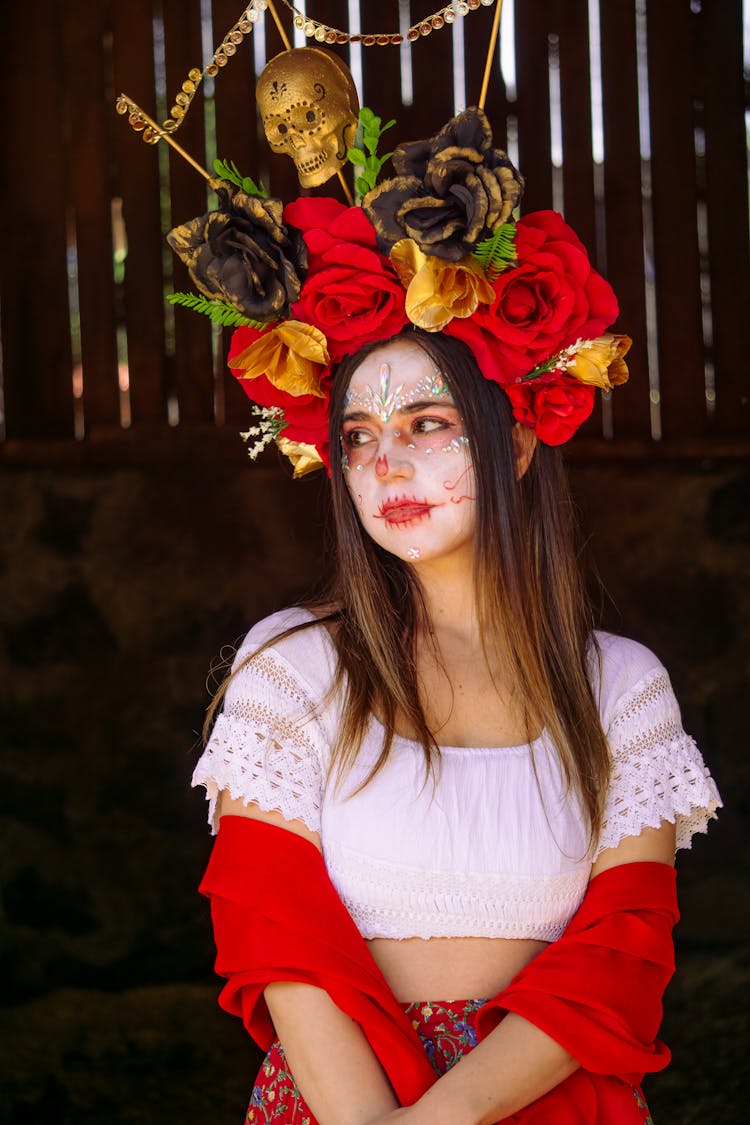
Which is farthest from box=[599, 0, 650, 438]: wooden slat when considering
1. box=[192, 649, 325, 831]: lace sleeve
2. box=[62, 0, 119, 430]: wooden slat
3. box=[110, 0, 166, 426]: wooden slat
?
box=[192, 649, 325, 831]: lace sleeve

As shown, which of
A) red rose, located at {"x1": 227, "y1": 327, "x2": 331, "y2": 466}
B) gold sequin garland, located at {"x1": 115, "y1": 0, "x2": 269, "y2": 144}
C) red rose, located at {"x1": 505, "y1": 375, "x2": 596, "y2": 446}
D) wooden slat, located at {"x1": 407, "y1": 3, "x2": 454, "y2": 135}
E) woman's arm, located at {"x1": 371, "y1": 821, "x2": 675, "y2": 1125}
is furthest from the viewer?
wooden slat, located at {"x1": 407, "y1": 3, "x2": 454, "y2": 135}

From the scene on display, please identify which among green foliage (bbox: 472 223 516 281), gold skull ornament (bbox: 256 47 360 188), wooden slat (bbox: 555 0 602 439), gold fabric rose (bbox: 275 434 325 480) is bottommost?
gold fabric rose (bbox: 275 434 325 480)

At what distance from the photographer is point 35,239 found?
10.9 feet

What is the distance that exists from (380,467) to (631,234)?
1.61 m

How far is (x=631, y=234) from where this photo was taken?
11.1 feet

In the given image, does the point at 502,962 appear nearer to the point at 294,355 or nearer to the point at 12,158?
the point at 294,355

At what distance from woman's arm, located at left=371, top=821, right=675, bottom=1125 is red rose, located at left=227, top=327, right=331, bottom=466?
99 centimetres

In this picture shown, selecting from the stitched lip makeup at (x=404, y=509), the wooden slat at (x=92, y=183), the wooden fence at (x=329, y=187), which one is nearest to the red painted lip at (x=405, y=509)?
the stitched lip makeup at (x=404, y=509)

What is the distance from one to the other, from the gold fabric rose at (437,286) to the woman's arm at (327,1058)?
991 mm

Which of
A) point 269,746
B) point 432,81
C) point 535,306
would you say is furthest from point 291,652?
point 432,81

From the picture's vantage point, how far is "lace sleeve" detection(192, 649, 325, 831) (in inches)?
77.7

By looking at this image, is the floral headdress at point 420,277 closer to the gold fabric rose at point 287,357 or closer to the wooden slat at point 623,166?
the gold fabric rose at point 287,357

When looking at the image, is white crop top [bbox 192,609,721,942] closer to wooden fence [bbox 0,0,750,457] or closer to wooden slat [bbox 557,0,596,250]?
wooden fence [bbox 0,0,750,457]

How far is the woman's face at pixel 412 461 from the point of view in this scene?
208 centimetres
